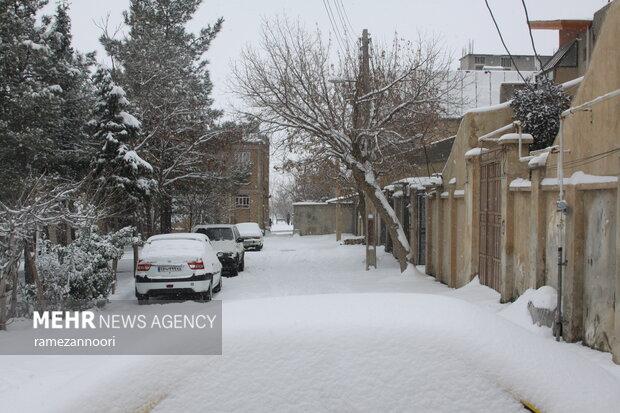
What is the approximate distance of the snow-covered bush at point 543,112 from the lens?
1148 centimetres

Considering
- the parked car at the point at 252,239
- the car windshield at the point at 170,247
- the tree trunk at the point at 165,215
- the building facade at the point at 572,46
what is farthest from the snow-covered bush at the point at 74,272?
the parked car at the point at 252,239

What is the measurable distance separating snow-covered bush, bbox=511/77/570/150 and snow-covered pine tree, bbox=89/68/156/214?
35.3ft

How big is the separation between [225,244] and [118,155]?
3.96 m

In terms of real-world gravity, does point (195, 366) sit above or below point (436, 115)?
below

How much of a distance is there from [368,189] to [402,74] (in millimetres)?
3758

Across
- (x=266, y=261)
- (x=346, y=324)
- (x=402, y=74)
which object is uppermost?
(x=402, y=74)

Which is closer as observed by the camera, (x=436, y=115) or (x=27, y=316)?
(x=27, y=316)

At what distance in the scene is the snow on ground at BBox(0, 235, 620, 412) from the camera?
3039mm

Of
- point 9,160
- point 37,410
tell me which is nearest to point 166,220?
point 9,160

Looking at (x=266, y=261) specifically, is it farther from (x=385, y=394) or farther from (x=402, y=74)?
(x=385, y=394)

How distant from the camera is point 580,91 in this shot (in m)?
8.12

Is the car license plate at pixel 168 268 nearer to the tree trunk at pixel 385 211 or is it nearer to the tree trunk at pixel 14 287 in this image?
the tree trunk at pixel 14 287

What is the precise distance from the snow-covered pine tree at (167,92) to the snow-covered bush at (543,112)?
500 inches

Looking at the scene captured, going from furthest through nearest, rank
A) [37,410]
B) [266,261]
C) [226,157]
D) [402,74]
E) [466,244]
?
[226,157], [266,261], [402,74], [466,244], [37,410]
